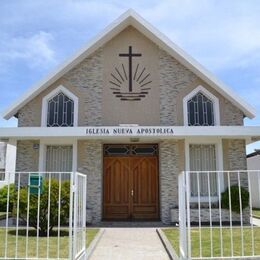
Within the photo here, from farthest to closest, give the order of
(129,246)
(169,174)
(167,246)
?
(169,174) < (129,246) < (167,246)

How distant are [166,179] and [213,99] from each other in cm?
378

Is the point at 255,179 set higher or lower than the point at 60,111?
lower

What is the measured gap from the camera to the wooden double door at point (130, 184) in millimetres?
14961

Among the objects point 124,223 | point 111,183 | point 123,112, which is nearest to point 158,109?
point 123,112

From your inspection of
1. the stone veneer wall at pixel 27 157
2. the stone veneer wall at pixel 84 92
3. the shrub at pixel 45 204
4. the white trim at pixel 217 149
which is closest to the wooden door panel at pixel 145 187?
the white trim at pixel 217 149

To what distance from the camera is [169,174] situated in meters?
14.4

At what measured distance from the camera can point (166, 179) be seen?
1435 cm

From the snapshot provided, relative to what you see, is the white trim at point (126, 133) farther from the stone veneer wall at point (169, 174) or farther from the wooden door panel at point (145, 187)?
the wooden door panel at point (145, 187)

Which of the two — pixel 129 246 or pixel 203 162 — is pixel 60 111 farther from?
pixel 129 246

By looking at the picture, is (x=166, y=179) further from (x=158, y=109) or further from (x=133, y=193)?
(x=158, y=109)

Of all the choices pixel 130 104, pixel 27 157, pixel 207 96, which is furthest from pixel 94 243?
pixel 207 96

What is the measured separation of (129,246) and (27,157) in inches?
261

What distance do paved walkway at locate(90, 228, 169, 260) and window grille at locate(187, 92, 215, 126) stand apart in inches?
192

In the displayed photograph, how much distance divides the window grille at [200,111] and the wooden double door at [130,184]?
193cm
